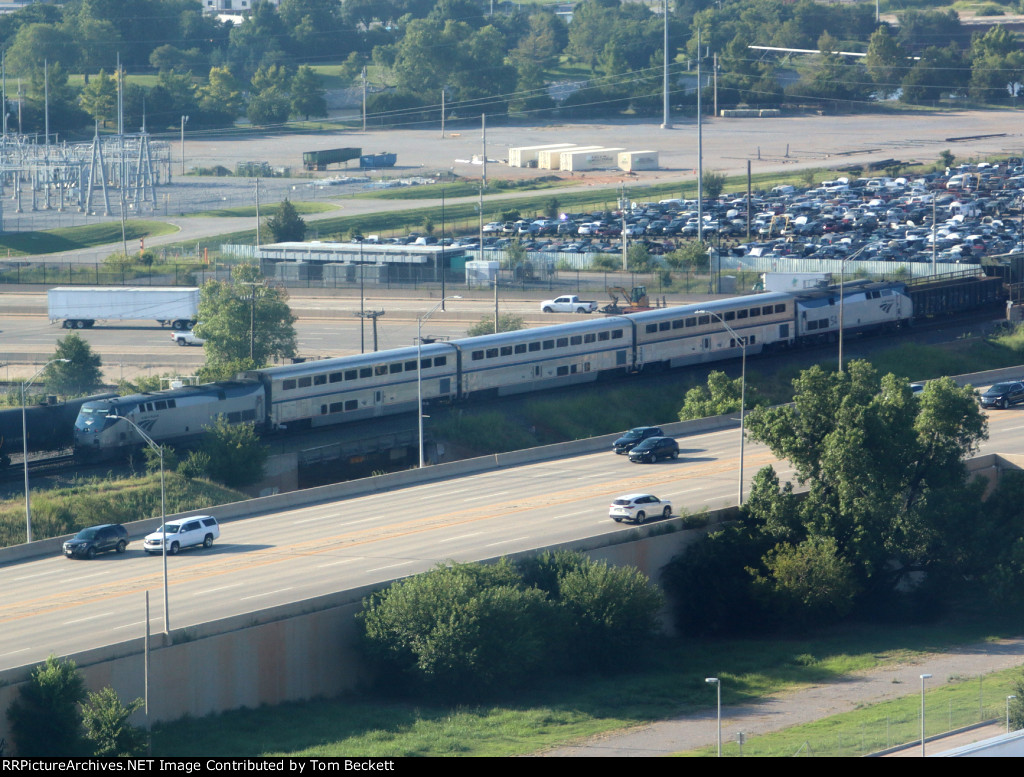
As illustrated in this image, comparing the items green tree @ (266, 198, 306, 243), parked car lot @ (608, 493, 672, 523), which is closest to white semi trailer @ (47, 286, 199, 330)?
green tree @ (266, 198, 306, 243)

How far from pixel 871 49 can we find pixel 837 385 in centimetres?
14700

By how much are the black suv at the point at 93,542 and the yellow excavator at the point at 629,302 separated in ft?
125

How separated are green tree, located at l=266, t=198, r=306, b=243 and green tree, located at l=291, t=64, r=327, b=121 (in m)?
66.7

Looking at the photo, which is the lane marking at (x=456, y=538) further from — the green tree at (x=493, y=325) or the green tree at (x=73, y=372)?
the green tree at (x=73, y=372)

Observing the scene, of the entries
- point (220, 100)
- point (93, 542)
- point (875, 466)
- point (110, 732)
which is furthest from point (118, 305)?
point (220, 100)

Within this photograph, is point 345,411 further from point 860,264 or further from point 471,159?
point 471,159

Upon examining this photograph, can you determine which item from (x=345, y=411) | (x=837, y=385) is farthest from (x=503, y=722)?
(x=345, y=411)

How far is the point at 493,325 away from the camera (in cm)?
7075

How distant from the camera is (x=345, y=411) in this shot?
184ft

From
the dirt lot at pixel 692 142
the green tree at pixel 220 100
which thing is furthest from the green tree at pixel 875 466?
the green tree at pixel 220 100

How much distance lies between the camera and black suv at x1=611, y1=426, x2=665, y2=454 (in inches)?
2080

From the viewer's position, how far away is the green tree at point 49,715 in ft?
102

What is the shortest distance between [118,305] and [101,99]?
272 feet

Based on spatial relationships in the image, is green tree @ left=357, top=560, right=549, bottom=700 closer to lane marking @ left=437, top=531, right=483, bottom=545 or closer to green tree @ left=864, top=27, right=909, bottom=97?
lane marking @ left=437, top=531, right=483, bottom=545
